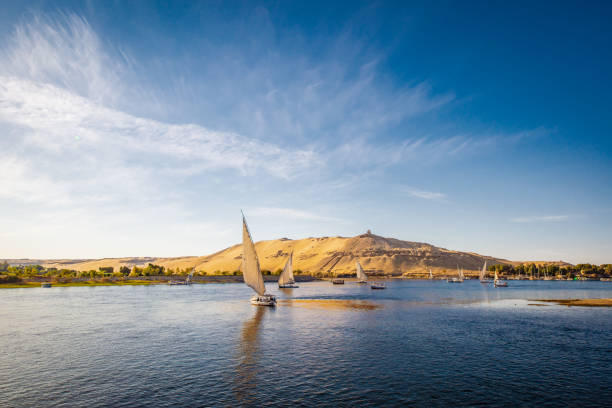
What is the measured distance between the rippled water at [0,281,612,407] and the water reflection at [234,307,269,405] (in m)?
0.13

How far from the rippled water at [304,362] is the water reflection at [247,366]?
13 cm

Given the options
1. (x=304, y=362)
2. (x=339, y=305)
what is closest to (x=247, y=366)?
(x=304, y=362)

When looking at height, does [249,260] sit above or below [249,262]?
above

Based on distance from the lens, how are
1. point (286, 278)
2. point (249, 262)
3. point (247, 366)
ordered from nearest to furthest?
1. point (247, 366)
2. point (249, 262)
3. point (286, 278)

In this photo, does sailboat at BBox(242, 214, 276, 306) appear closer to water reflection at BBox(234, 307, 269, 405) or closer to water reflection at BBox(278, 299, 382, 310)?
water reflection at BBox(234, 307, 269, 405)

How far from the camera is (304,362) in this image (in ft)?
126

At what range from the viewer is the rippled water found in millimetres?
28719

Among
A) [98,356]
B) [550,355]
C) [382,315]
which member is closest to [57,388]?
[98,356]

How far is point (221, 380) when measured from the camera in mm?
32625

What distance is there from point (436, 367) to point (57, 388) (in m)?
34.5

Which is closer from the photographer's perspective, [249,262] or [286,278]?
[249,262]

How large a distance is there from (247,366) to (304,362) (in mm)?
5900

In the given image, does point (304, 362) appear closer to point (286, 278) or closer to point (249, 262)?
point (249, 262)

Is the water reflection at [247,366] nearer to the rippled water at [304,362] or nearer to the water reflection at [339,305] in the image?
the rippled water at [304,362]
